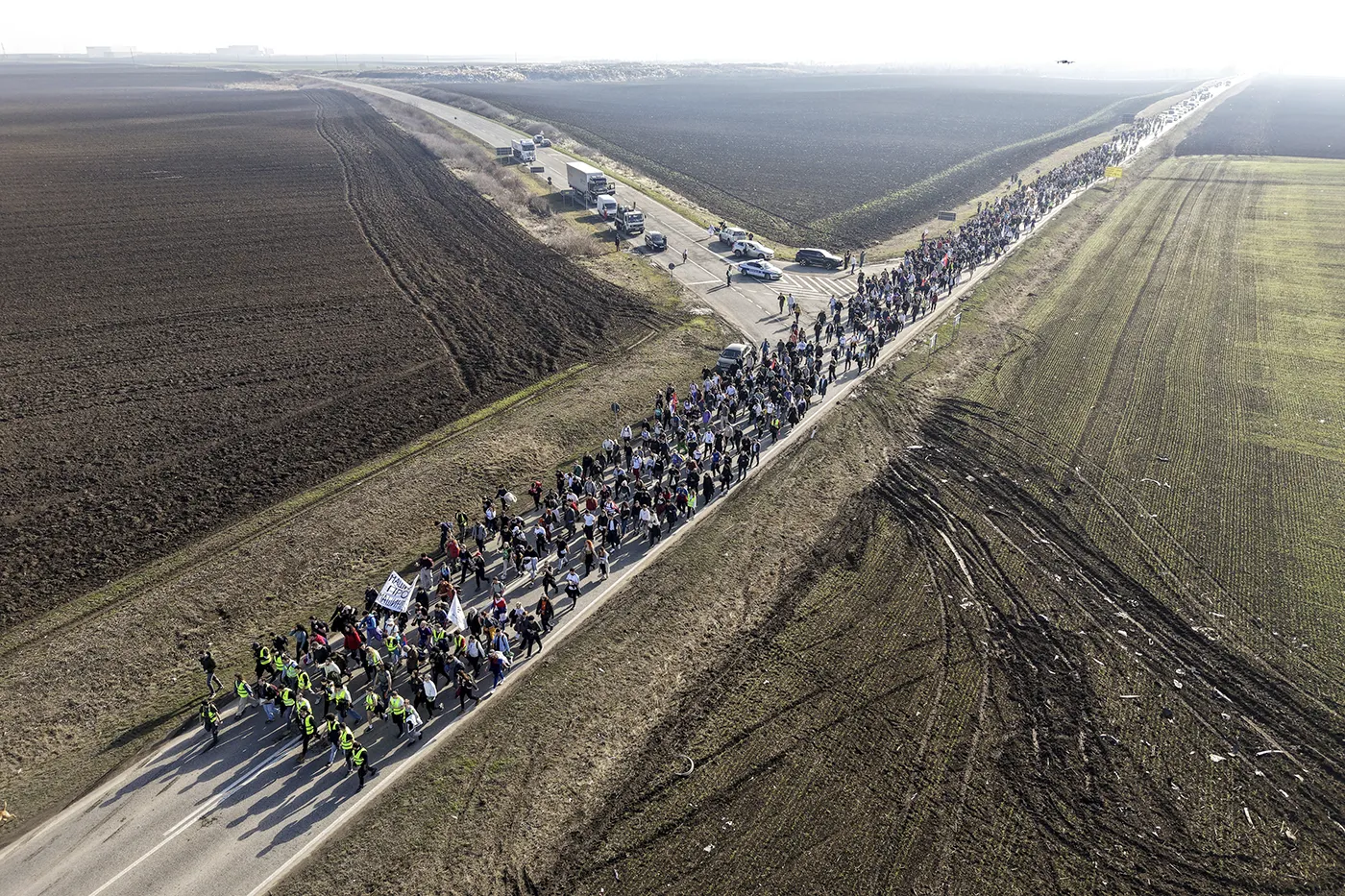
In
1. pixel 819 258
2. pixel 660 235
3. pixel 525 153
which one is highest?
pixel 525 153

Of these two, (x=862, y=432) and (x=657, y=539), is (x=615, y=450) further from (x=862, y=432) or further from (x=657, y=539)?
(x=862, y=432)

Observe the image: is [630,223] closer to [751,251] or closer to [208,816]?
[751,251]

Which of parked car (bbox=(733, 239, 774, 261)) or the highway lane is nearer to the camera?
the highway lane

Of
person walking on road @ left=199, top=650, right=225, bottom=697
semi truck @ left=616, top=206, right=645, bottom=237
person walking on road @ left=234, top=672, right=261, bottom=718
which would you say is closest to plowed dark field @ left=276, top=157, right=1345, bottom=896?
person walking on road @ left=234, top=672, right=261, bottom=718

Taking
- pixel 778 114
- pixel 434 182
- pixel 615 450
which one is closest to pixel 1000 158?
pixel 778 114

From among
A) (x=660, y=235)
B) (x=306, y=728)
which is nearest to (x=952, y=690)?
(x=306, y=728)

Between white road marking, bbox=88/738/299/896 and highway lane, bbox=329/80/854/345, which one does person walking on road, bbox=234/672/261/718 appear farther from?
highway lane, bbox=329/80/854/345

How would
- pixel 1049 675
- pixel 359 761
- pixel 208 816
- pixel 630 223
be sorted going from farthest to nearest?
1. pixel 630 223
2. pixel 1049 675
3. pixel 359 761
4. pixel 208 816
